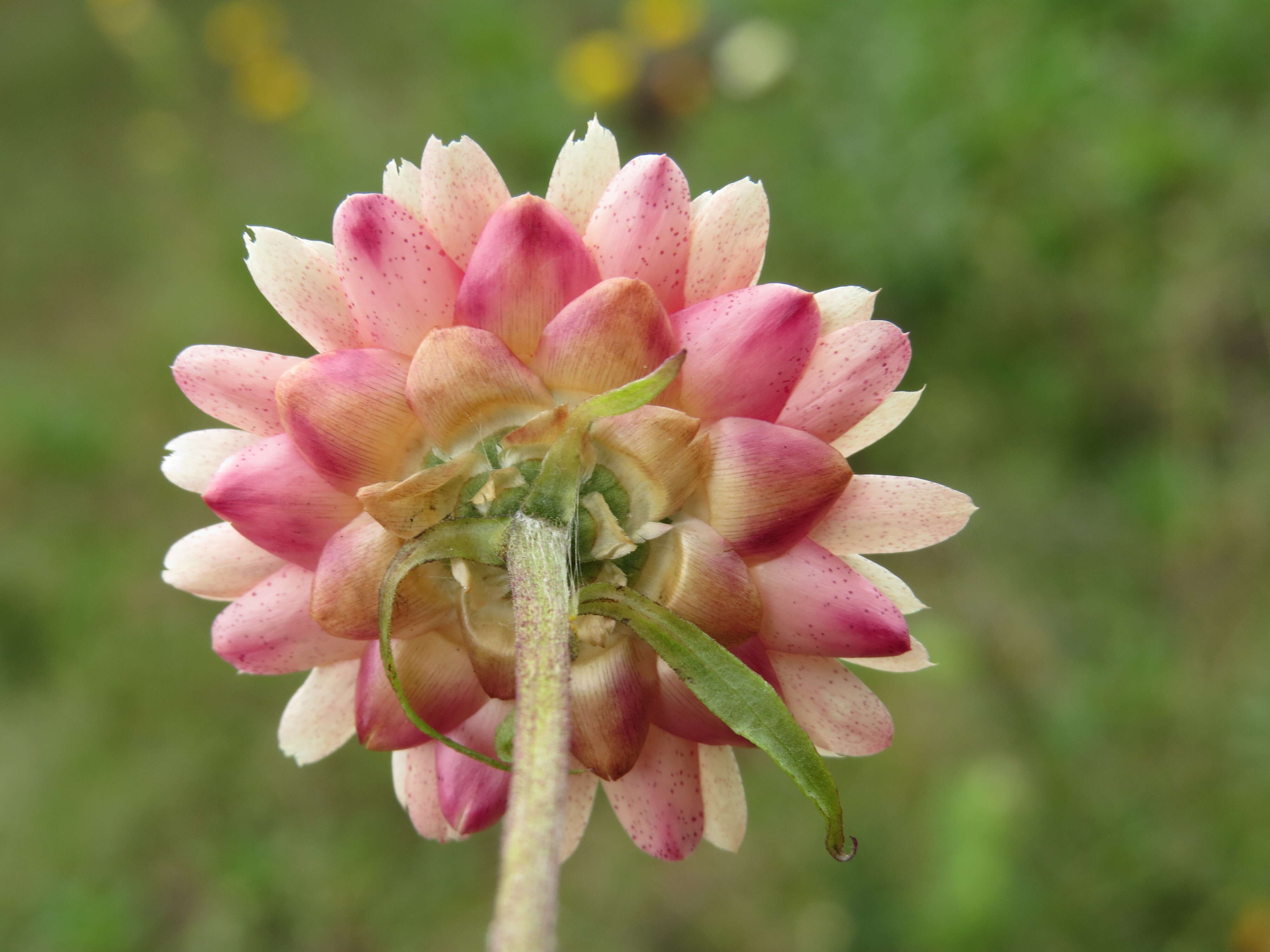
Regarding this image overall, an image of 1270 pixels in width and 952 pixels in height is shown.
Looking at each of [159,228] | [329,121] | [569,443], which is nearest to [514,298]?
[569,443]

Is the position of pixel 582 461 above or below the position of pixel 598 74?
below

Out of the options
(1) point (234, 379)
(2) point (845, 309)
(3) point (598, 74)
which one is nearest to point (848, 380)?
(2) point (845, 309)

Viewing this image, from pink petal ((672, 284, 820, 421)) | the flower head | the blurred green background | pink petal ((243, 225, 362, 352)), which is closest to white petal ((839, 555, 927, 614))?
the flower head

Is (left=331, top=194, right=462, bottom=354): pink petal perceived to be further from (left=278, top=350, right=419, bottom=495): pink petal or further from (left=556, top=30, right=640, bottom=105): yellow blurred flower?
(left=556, top=30, right=640, bottom=105): yellow blurred flower

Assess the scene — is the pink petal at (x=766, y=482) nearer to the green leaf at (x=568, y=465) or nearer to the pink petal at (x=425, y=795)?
the green leaf at (x=568, y=465)

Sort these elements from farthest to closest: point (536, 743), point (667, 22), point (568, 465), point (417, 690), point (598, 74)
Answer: point (667, 22) < point (598, 74) < point (417, 690) < point (568, 465) < point (536, 743)

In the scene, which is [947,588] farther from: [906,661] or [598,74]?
[598,74]
